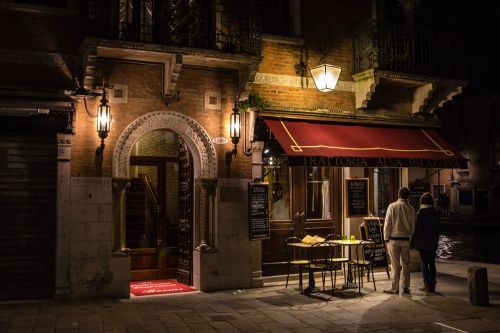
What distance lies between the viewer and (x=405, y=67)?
41.8ft

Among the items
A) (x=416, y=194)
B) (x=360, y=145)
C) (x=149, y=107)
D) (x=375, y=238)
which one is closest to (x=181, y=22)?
(x=149, y=107)

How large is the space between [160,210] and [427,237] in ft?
18.8

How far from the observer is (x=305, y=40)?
12094 mm

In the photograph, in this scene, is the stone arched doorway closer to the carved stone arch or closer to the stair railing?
the carved stone arch

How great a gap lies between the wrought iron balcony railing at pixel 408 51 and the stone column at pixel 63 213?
6.83 metres

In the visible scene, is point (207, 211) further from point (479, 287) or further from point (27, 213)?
point (479, 287)

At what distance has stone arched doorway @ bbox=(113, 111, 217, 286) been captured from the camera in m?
10.2

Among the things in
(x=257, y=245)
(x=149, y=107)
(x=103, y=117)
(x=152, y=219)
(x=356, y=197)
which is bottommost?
(x=257, y=245)

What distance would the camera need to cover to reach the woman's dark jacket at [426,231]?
10.5 meters

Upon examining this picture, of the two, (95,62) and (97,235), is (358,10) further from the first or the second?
(97,235)

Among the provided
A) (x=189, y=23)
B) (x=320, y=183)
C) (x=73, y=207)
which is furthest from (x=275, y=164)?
(x=73, y=207)

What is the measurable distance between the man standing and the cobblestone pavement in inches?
15.8

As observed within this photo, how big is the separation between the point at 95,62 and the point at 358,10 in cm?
653

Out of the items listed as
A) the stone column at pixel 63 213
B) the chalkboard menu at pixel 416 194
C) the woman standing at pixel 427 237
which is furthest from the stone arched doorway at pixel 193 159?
the chalkboard menu at pixel 416 194
